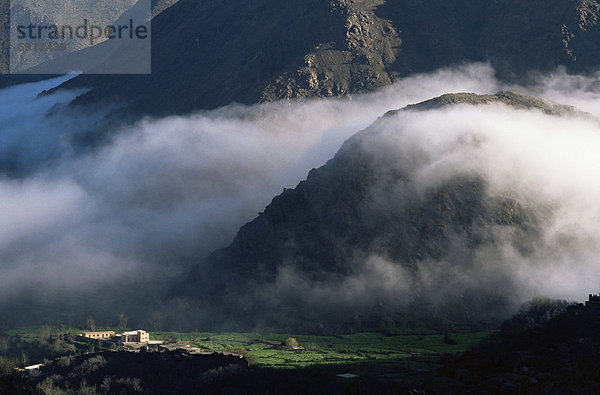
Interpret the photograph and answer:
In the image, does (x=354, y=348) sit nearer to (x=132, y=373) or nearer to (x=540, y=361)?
(x=132, y=373)

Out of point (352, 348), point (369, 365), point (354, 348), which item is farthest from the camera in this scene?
point (352, 348)

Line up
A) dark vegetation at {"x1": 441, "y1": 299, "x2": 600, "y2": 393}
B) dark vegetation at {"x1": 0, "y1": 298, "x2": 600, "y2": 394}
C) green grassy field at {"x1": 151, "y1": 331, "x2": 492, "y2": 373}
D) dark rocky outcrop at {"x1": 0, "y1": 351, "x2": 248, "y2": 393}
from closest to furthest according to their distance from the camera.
→ 1. dark vegetation at {"x1": 441, "y1": 299, "x2": 600, "y2": 393}
2. dark vegetation at {"x1": 0, "y1": 298, "x2": 600, "y2": 394}
3. dark rocky outcrop at {"x1": 0, "y1": 351, "x2": 248, "y2": 393}
4. green grassy field at {"x1": 151, "y1": 331, "x2": 492, "y2": 373}

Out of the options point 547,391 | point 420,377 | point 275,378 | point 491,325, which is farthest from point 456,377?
point 491,325

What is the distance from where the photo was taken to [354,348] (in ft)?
589

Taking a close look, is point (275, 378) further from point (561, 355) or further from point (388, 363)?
point (561, 355)

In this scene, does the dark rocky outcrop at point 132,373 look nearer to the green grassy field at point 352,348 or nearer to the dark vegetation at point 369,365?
the dark vegetation at point 369,365

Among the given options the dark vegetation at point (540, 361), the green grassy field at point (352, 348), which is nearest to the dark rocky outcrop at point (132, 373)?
the green grassy field at point (352, 348)

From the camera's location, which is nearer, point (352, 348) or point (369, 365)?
point (369, 365)

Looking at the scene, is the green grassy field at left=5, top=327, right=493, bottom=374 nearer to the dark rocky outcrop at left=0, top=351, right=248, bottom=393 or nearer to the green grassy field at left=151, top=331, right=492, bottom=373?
the green grassy field at left=151, top=331, right=492, bottom=373

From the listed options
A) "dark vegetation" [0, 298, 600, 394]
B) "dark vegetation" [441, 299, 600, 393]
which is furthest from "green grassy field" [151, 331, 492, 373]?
"dark vegetation" [441, 299, 600, 393]

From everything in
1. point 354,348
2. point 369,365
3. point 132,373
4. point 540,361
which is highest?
point 354,348

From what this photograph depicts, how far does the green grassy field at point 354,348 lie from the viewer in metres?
158

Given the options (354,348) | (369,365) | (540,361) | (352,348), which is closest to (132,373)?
(369,365)

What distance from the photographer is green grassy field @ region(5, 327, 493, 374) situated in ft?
518
